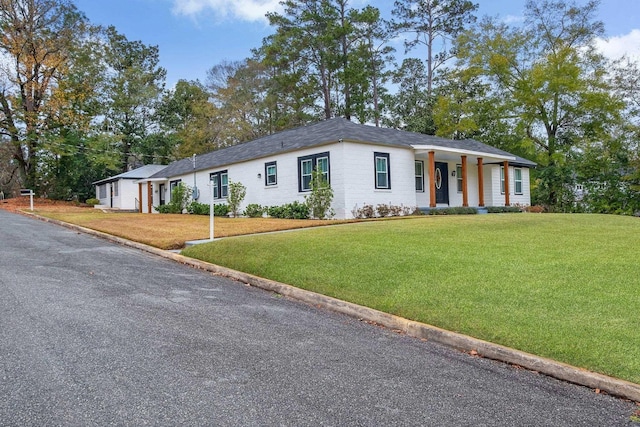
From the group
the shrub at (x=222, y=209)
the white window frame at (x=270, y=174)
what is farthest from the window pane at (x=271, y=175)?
the shrub at (x=222, y=209)

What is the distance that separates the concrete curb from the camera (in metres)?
3.58

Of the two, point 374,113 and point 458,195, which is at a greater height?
point 374,113

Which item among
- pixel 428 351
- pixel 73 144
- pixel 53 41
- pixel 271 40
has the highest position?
pixel 271 40

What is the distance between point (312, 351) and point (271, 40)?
1684 inches

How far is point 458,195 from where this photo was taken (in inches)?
912

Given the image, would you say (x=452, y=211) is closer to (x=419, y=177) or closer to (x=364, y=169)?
(x=419, y=177)

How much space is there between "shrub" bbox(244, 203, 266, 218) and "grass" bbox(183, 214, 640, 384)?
1032cm

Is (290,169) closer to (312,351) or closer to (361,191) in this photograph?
(361,191)

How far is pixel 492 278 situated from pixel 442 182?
54.5ft

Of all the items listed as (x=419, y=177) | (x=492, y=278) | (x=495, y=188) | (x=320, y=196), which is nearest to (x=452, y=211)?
(x=419, y=177)

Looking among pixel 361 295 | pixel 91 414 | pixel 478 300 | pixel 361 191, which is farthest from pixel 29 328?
pixel 361 191

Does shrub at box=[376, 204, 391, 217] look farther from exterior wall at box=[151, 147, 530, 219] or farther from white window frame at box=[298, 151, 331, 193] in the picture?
white window frame at box=[298, 151, 331, 193]

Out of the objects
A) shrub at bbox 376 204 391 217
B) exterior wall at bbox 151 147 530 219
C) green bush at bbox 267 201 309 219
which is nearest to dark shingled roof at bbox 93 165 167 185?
exterior wall at bbox 151 147 530 219

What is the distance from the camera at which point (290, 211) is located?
19000 millimetres
